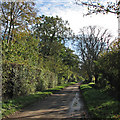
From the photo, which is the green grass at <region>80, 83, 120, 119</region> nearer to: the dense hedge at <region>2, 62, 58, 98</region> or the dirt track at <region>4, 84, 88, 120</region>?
the dirt track at <region>4, 84, 88, 120</region>

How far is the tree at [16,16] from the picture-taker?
12.3m

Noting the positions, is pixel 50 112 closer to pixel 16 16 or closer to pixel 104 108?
pixel 104 108

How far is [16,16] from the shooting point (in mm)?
12469

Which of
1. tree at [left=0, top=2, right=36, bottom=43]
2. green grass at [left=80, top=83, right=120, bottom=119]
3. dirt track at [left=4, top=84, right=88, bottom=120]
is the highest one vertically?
tree at [left=0, top=2, right=36, bottom=43]

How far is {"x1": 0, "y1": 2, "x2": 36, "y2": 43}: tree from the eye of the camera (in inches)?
484

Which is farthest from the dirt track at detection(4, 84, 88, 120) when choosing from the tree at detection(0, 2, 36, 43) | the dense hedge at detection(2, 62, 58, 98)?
the tree at detection(0, 2, 36, 43)

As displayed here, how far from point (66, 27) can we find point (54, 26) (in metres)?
2.86

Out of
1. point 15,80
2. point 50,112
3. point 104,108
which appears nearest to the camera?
point 104,108

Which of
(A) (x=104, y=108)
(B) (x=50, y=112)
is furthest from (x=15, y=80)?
(A) (x=104, y=108)

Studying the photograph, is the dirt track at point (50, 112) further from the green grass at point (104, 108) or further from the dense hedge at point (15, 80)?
the dense hedge at point (15, 80)

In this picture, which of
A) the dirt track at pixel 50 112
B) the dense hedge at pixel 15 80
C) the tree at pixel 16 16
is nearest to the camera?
the dirt track at pixel 50 112

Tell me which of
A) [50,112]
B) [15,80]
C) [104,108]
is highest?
[15,80]

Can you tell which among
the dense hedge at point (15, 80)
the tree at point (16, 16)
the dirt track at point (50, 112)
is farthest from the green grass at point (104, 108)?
the tree at point (16, 16)

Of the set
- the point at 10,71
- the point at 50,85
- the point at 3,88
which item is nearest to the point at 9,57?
the point at 10,71
